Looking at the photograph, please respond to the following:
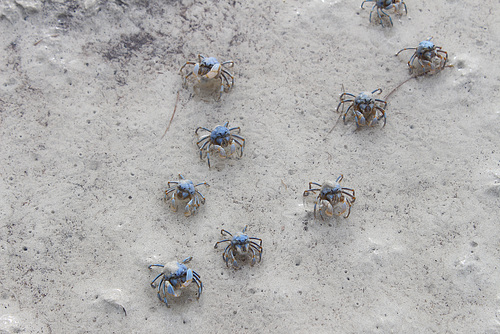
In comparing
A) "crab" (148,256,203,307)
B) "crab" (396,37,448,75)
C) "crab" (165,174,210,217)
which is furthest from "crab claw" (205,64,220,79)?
"crab" (396,37,448,75)

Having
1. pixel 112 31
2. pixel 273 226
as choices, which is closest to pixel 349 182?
pixel 273 226

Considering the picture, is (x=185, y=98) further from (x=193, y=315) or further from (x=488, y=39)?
(x=488, y=39)

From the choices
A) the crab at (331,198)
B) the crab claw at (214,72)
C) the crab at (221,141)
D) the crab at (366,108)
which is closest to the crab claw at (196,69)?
the crab claw at (214,72)

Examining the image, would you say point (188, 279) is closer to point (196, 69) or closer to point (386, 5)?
point (196, 69)

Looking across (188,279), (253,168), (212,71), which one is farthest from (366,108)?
(188,279)

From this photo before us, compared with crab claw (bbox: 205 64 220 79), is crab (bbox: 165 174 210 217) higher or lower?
lower

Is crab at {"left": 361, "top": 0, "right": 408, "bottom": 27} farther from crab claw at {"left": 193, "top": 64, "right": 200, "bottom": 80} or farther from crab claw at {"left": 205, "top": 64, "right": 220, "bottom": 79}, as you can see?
crab claw at {"left": 193, "top": 64, "right": 200, "bottom": 80}
